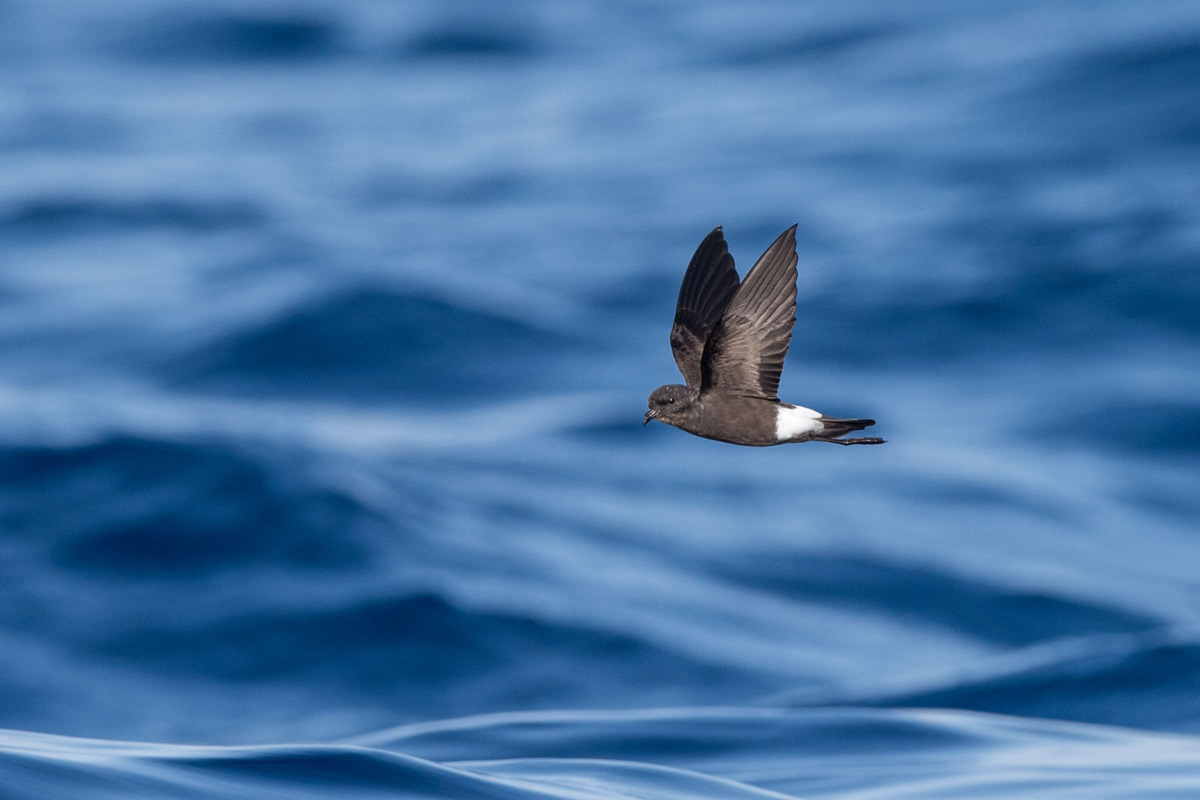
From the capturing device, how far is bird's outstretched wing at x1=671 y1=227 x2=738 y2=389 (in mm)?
3893

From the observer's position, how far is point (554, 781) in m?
9.69

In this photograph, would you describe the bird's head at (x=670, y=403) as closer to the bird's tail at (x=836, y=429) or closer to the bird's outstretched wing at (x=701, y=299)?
the bird's outstretched wing at (x=701, y=299)

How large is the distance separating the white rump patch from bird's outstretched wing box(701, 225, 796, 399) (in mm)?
140

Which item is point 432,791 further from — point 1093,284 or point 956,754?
point 1093,284

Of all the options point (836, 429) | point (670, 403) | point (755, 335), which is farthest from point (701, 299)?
point (836, 429)

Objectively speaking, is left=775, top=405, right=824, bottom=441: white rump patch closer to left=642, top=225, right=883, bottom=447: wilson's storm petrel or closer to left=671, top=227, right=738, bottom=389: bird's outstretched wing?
left=642, top=225, right=883, bottom=447: wilson's storm petrel

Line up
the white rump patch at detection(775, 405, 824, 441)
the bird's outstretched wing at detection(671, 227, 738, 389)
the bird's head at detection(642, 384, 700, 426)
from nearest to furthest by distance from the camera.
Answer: the white rump patch at detection(775, 405, 824, 441)
the bird's head at detection(642, 384, 700, 426)
the bird's outstretched wing at detection(671, 227, 738, 389)

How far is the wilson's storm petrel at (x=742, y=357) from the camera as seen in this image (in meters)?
3.66

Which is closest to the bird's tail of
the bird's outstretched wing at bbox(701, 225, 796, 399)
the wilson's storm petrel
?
the wilson's storm petrel

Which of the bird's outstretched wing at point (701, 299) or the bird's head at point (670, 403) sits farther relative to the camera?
the bird's outstretched wing at point (701, 299)

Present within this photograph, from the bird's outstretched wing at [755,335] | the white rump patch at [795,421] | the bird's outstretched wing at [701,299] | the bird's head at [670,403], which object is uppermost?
the bird's outstretched wing at [701,299]

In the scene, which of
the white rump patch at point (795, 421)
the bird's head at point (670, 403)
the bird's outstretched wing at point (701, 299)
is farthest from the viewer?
the bird's outstretched wing at point (701, 299)

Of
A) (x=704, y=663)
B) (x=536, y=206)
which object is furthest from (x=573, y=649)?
(x=536, y=206)

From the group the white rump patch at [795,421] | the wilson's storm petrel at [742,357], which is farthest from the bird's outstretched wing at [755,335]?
the white rump patch at [795,421]
